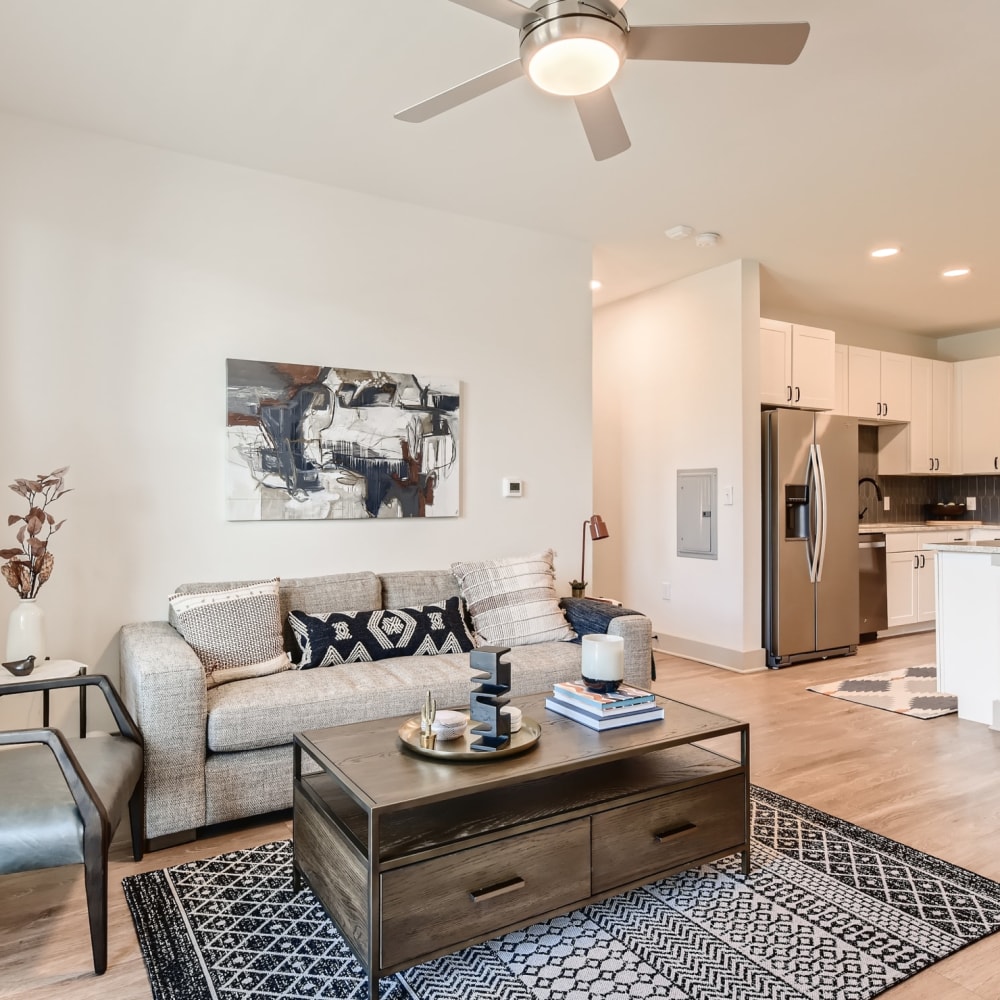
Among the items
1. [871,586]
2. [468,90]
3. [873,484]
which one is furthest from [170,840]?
[873,484]

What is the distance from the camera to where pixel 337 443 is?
358cm

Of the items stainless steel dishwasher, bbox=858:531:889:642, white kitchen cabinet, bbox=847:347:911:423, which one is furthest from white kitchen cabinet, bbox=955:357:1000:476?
stainless steel dishwasher, bbox=858:531:889:642

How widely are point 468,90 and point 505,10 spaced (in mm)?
273

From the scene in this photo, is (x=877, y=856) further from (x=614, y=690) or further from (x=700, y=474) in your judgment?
(x=700, y=474)

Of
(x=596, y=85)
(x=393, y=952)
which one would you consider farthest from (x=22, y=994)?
(x=596, y=85)

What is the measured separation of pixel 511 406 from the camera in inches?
164

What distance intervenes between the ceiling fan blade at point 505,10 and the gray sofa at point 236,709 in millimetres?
2049

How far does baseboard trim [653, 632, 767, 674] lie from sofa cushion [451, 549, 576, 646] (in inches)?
71.9

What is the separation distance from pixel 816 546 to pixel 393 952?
168 inches

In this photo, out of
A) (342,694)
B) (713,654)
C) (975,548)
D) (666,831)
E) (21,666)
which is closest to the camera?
(666,831)

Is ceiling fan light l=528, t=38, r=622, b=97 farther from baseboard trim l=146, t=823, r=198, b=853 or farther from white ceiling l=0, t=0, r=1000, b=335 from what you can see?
baseboard trim l=146, t=823, r=198, b=853

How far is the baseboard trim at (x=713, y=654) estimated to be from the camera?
4.81 m

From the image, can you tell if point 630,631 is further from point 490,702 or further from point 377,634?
point 490,702

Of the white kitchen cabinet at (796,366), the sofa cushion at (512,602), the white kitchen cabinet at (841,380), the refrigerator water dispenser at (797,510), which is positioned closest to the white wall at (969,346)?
the white kitchen cabinet at (841,380)
